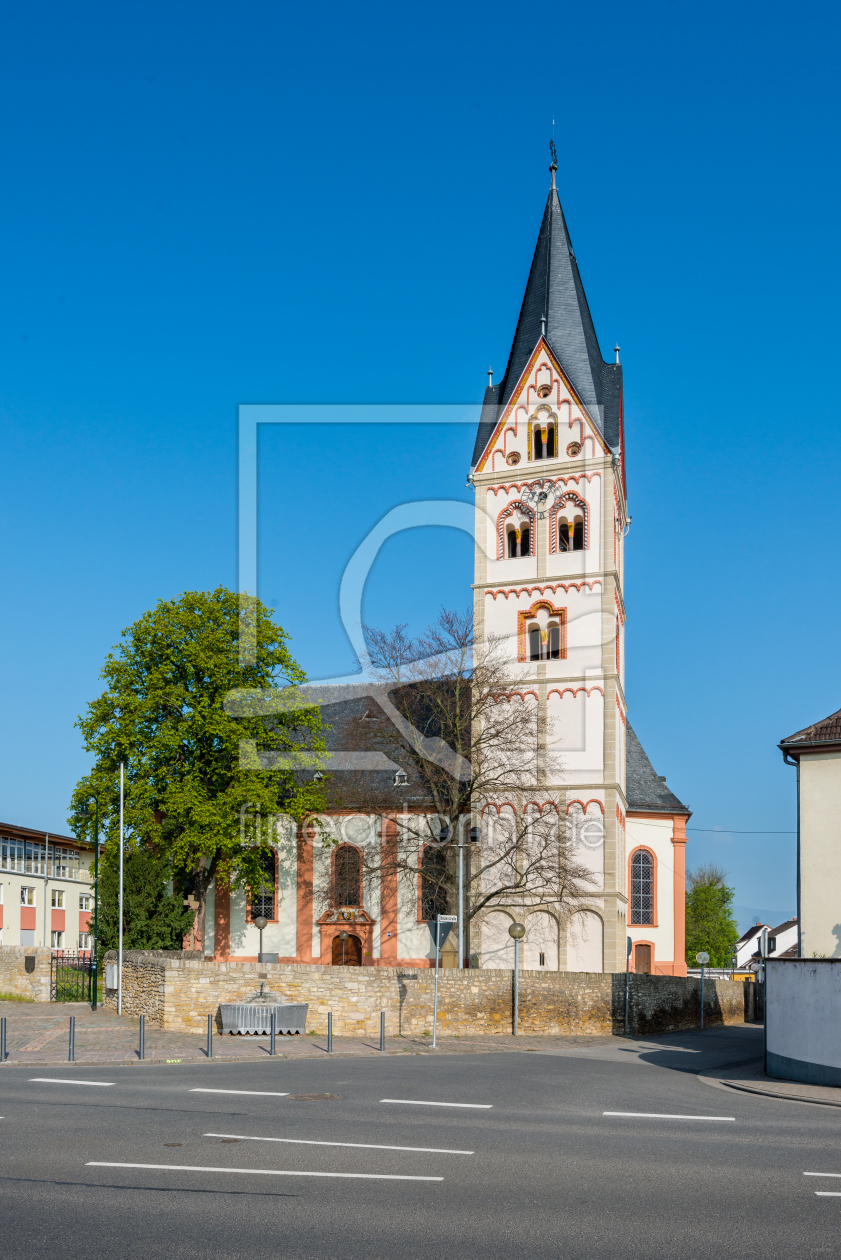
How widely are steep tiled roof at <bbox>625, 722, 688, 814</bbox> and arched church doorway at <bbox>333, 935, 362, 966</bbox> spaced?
12.2 m

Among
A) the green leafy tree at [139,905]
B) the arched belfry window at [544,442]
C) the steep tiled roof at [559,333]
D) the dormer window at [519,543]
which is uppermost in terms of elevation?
the steep tiled roof at [559,333]

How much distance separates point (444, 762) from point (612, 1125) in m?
27.0

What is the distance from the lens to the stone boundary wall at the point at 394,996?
91.4 ft

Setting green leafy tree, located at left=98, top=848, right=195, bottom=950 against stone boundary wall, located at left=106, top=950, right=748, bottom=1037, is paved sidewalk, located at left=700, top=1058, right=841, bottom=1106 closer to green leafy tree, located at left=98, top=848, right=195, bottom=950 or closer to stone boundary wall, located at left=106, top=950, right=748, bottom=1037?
stone boundary wall, located at left=106, top=950, right=748, bottom=1037

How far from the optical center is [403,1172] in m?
10.5

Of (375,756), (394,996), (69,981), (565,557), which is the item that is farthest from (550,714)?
(69,981)

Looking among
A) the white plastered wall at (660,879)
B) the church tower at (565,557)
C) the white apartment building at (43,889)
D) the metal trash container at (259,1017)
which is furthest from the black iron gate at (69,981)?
the white apartment building at (43,889)

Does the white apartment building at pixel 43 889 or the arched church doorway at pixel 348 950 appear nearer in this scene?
the arched church doorway at pixel 348 950

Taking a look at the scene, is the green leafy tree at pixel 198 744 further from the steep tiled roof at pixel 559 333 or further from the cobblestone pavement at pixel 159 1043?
the steep tiled roof at pixel 559 333

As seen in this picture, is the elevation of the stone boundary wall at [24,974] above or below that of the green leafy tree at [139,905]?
below

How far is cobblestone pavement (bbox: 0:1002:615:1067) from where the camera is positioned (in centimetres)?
2256

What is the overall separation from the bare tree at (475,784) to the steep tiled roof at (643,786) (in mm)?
8483

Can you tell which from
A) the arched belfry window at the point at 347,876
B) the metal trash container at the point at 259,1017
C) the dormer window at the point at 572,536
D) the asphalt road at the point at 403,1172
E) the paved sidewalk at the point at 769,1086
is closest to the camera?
the asphalt road at the point at 403,1172

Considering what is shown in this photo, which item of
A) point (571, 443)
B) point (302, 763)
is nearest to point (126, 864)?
point (302, 763)
